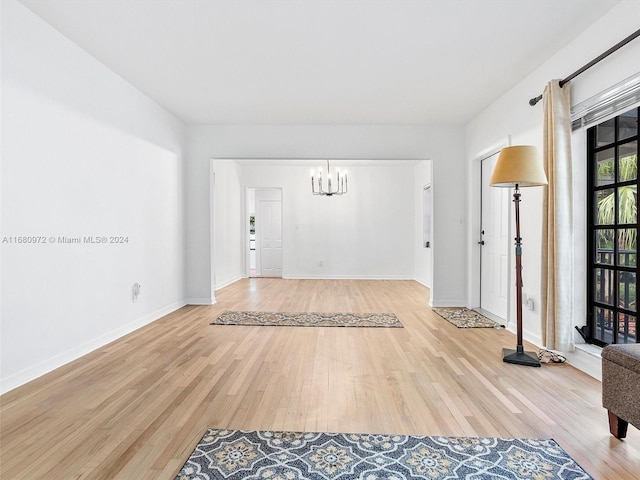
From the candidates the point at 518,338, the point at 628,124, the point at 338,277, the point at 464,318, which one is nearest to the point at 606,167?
the point at 628,124

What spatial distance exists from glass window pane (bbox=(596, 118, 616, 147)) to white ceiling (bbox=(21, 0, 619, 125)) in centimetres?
58

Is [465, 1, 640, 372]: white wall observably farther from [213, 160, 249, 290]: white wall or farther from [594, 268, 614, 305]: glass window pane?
[213, 160, 249, 290]: white wall

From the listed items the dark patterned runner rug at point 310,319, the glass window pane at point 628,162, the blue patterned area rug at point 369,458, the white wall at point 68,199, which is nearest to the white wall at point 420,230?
the dark patterned runner rug at point 310,319

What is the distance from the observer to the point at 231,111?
15.9 ft

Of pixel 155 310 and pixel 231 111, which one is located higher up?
pixel 231 111

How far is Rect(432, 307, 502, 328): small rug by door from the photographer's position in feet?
14.0

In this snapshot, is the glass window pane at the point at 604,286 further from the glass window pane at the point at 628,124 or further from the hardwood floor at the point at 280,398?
the glass window pane at the point at 628,124

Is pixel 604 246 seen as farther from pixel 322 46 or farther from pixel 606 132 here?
pixel 322 46

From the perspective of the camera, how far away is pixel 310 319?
4590mm

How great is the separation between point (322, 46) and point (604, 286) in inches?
117

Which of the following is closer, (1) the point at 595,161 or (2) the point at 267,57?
(1) the point at 595,161

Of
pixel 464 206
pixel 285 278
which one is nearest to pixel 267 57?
pixel 464 206

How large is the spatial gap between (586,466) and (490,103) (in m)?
4.07

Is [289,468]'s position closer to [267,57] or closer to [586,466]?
[586,466]
